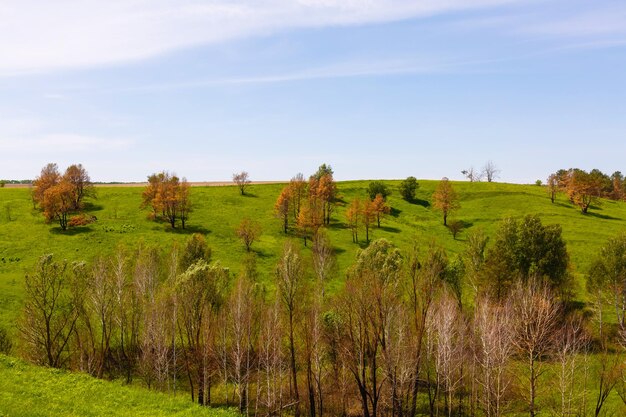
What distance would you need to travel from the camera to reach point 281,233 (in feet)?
354

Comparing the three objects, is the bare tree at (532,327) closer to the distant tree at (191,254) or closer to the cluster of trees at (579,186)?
the distant tree at (191,254)

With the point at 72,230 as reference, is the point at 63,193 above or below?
above

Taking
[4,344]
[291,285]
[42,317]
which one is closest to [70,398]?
[291,285]

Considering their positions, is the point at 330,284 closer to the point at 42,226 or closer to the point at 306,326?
the point at 306,326

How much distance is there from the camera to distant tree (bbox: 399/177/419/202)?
143 meters

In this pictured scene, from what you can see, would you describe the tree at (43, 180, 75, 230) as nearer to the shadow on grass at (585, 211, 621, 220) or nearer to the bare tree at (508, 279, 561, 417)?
the bare tree at (508, 279, 561, 417)

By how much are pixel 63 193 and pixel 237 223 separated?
132ft

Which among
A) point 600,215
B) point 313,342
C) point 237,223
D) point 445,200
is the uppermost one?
point 445,200

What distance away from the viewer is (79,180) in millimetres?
119125

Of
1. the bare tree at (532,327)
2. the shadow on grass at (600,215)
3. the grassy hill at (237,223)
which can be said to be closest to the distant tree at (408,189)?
the grassy hill at (237,223)

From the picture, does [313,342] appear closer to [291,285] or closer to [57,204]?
[291,285]

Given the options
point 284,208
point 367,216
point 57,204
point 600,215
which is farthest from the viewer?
point 600,215

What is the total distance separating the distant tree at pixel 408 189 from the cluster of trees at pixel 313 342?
83500 millimetres

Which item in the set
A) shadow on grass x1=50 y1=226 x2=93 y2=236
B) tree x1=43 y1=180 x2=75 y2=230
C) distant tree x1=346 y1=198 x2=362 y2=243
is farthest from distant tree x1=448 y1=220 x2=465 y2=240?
tree x1=43 y1=180 x2=75 y2=230
